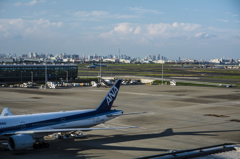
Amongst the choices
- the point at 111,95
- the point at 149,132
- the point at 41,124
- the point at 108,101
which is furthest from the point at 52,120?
the point at 149,132

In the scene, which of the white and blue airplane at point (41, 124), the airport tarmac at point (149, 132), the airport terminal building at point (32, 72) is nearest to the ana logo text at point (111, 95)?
the white and blue airplane at point (41, 124)

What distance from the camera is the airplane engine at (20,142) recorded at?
32125 mm

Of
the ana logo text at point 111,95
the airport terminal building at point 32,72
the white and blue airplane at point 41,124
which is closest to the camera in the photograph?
the white and blue airplane at point 41,124

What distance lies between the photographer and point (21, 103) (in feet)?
259

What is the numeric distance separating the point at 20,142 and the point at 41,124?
490 cm

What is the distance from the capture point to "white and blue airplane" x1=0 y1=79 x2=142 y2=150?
3303 centimetres

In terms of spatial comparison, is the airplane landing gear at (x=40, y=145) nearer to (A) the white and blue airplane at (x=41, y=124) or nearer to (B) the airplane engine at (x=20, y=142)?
(A) the white and blue airplane at (x=41, y=124)

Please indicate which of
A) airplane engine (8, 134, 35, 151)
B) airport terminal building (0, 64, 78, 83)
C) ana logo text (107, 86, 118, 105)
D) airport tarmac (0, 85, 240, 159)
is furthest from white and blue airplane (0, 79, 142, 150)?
airport terminal building (0, 64, 78, 83)

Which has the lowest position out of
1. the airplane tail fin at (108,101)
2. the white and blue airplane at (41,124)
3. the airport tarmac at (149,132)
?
the airport tarmac at (149,132)

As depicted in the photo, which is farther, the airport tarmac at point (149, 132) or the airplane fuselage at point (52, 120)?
the airplane fuselage at point (52, 120)

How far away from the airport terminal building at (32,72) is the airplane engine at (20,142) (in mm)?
119331

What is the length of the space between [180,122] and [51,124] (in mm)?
26332

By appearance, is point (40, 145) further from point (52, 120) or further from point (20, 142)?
point (20, 142)

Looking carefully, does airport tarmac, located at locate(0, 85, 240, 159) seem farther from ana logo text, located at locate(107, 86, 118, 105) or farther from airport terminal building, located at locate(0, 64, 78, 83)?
airport terminal building, located at locate(0, 64, 78, 83)
